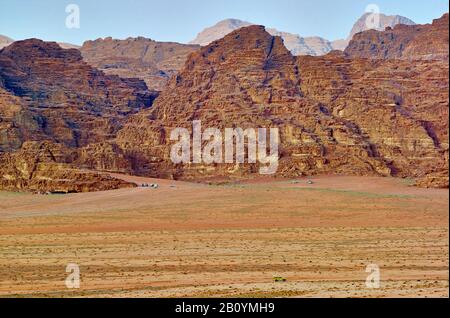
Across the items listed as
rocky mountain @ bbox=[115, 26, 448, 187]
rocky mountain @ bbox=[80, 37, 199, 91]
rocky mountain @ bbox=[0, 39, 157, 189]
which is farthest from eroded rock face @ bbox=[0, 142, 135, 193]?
rocky mountain @ bbox=[80, 37, 199, 91]

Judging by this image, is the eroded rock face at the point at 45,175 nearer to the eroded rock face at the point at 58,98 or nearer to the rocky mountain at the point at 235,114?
the rocky mountain at the point at 235,114

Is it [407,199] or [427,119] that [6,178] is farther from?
[427,119]

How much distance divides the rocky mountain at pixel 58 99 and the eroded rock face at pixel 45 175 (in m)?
2.55

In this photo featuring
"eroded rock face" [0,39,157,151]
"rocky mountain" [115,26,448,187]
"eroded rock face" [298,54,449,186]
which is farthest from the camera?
"eroded rock face" [0,39,157,151]

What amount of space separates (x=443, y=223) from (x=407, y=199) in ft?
36.9

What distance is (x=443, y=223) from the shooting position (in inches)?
1586

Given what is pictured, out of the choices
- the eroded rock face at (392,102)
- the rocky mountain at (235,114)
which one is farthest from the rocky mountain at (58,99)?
the eroded rock face at (392,102)

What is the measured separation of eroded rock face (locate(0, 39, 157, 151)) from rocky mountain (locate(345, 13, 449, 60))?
39648 mm

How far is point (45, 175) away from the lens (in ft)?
214

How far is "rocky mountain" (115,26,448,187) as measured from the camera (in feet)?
250

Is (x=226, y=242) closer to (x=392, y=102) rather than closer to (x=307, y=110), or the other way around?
(x=307, y=110)

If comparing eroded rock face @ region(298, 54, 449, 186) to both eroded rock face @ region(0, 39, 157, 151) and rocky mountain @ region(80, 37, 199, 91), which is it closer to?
eroded rock face @ region(0, 39, 157, 151)

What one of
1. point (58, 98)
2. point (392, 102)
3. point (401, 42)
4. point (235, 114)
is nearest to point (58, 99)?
point (58, 98)
